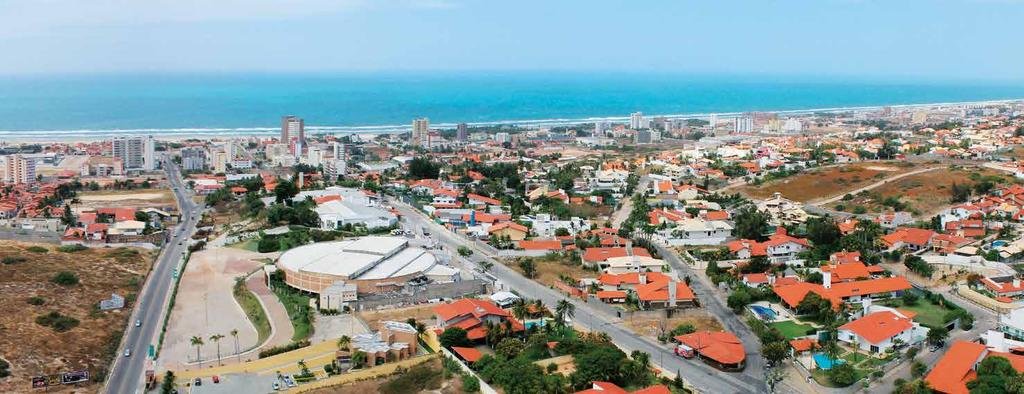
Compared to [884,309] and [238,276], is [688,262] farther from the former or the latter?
[238,276]

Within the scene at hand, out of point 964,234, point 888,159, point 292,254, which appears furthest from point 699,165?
point 292,254

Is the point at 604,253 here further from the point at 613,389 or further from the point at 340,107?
the point at 340,107

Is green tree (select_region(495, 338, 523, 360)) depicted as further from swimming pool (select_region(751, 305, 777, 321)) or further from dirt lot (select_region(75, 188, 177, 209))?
dirt lot (select_region(75, 188, 177, 209))

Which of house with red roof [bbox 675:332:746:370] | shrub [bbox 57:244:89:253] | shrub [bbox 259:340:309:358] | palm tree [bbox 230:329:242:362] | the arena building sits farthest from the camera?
shrub [bbox 57:244:89:253]

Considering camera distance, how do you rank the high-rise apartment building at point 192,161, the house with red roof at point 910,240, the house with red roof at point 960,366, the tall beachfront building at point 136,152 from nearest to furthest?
1. the house with red roof at point 960,366
2. the house with red roof at point 910,240
3. the high-rise apartment building at point 192,161
4. the tall beachfront building at point 136,152

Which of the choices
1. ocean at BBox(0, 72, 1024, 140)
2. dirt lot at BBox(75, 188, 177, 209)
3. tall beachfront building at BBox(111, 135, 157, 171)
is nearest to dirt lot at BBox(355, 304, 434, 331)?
dirt lot at BBox(75, 188, 177, 209)

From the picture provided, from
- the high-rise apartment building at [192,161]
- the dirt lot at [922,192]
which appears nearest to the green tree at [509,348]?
the dirt lot at [922,192]

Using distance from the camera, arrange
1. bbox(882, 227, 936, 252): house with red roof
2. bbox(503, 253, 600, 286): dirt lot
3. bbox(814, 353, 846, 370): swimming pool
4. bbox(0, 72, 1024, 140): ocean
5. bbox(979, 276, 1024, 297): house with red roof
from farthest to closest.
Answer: bbox(0, 72, 1024, 140): ocean, bbox(882, 227, 936, 252): house with red roof, bbox(503, 253, 600, 286): dirt lot, bbox(979, 276, 1024, 297): house with red roof, bbox(814, 353, 846, 370): swimming pool

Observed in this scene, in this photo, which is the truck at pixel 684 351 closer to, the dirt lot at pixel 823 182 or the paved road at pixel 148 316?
the paved road at pixel 148 316
